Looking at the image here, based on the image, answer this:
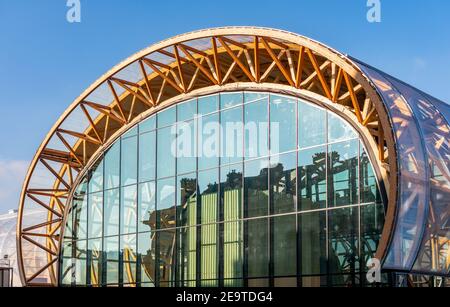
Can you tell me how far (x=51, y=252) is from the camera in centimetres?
3584

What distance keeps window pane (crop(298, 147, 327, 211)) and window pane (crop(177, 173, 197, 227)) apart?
519 centimetres

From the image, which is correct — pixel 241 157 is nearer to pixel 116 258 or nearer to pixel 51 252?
pixel 116 258

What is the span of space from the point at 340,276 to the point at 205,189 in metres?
7.05

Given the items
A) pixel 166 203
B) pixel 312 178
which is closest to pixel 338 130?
pixel 312 178

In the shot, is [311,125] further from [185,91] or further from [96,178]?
[96,178]

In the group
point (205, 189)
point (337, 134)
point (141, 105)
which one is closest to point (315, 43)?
point (337, 134)

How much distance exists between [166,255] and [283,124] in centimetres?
733

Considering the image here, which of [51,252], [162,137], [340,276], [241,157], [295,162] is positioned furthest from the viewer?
[51,252]

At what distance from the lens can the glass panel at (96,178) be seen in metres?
33.1

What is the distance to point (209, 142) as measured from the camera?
27953 millimetres

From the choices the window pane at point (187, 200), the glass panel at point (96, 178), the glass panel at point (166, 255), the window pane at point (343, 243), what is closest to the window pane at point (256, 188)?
the window pane at point (187, 200)

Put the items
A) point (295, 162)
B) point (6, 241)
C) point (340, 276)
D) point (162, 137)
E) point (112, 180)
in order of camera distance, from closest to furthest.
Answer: point (340, 276) → point (295, 162) → point (162, 137) → point (112, 180) → point (6, 241)

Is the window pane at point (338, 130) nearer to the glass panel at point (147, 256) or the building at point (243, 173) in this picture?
the building at point (243, 173)

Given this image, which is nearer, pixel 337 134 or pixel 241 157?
pixel 337 134
